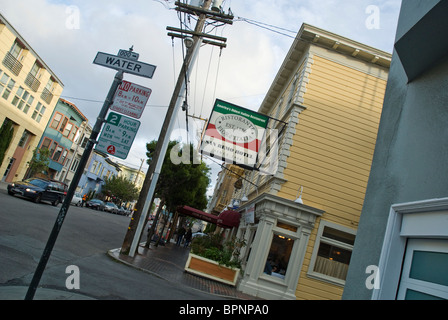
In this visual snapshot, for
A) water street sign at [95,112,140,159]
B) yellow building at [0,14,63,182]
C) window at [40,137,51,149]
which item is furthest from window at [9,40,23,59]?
water street sign at [95,112,140,159]

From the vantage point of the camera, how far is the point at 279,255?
516 inches

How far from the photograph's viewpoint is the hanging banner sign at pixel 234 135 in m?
11.2

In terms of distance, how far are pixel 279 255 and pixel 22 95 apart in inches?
1245

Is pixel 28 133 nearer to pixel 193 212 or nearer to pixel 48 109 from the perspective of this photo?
pixel 48 109

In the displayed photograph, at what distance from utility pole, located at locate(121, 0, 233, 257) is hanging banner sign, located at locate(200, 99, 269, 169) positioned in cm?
285

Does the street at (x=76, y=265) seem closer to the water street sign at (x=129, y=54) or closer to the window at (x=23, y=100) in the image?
the water street sign at (x=129, y=54)

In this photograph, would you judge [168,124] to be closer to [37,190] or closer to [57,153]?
[37,190]

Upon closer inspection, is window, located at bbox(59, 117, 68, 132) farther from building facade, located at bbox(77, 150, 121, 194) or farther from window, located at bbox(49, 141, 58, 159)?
building facade, located at bbox(77, 150, 121, 194)

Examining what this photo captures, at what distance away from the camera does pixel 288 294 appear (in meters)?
12.5

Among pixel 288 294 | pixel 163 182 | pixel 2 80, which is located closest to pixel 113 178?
pixel 2 80
